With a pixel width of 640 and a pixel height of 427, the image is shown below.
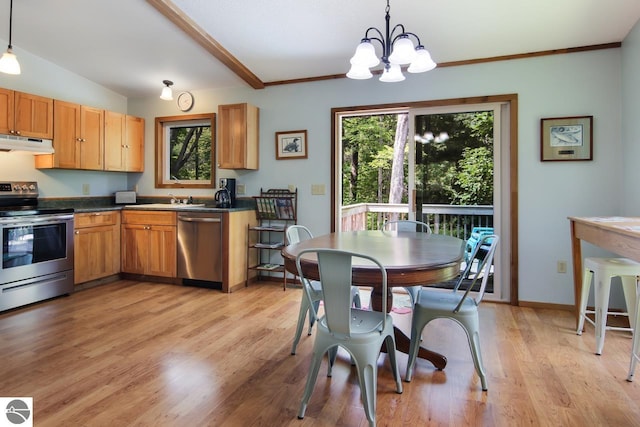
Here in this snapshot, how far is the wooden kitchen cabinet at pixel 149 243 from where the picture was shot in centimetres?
412

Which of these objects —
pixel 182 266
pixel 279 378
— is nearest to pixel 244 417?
pixel 279 378

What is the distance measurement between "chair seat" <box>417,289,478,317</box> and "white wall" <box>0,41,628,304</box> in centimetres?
166

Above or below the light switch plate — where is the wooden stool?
below

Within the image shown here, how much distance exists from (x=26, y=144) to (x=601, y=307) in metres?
4.81

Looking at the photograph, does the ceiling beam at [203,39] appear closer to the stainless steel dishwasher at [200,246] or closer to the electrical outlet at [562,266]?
the stainless steel dishwasher at [200,246]

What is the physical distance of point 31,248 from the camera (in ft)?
11.0

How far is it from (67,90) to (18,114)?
84 centimetres

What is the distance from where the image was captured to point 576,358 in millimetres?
2330

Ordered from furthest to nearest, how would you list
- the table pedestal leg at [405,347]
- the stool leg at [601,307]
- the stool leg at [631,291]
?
the stool leg at [631,291] → the stool leg at [601,307] → the table pedestal leg at [405,347]

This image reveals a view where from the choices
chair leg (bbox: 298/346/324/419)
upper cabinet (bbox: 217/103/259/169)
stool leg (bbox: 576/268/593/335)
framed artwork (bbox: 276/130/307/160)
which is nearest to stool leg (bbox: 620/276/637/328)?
stool leg (bbox: 576/268/593/335)

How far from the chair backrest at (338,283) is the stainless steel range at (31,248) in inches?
119

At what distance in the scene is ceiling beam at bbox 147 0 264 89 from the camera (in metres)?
2.89

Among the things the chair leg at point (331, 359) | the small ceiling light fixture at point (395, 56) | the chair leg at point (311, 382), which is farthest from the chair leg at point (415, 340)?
the small ceiling light fixture at point (395, 56)

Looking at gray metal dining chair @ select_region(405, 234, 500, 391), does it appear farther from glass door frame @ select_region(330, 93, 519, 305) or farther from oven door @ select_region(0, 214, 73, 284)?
oven door @ select_region(0, 214, 73, 284)
